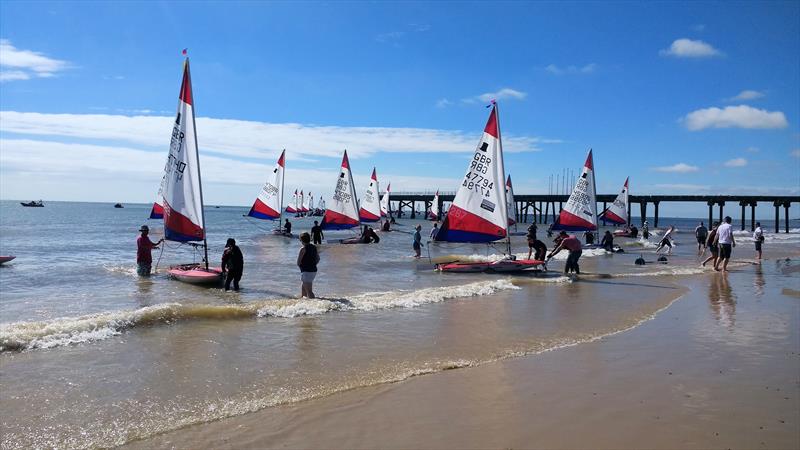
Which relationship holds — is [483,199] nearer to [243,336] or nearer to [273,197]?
[243,336]

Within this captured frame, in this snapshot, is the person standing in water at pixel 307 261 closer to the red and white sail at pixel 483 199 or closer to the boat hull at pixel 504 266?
the red and white sail at pixel 483 199

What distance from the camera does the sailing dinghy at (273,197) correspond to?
40.3 metres

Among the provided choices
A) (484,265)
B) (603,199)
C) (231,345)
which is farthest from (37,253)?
(603,199)

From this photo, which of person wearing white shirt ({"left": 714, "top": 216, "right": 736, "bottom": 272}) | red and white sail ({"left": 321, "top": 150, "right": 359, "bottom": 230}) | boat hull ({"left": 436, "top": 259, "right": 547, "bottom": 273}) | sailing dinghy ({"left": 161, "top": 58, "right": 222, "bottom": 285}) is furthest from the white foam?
Result: red and white sail ({"left": 321, "top": 150, "right": 359, "bottom": 230})

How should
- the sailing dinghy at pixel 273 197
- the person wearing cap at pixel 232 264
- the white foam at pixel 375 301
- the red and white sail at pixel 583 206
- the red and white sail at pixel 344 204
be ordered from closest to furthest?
the white foam at pixel 375 301
the person wearing cap at pixel 232 264
the red and white sail at pixel 583 206
the red and white sail at pixel 344 204
the sailing dinghy at pixel 273 197

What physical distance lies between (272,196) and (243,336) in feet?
108

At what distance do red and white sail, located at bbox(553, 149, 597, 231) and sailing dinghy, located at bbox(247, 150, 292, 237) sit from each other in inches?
814

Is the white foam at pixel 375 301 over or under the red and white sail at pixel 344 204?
under

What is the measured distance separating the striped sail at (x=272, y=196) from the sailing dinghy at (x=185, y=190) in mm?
23930

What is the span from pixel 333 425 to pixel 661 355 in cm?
512

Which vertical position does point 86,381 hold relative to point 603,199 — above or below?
below

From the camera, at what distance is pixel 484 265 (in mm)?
18719

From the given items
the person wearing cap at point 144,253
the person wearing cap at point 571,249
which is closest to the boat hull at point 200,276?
the person wearing cap at point 144,253

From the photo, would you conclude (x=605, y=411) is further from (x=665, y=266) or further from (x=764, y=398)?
(x=665, y=266)
